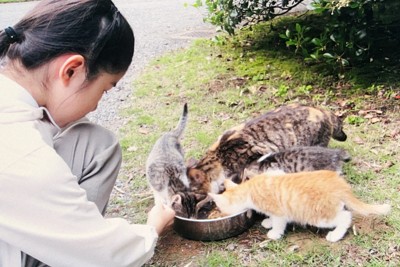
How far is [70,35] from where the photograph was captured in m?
1.50

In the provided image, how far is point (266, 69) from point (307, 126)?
180cm

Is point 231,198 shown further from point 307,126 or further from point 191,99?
point 191,99

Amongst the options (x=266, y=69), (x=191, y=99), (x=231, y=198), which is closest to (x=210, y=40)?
(x=266, y=69)

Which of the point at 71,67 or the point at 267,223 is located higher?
the point at 71,67

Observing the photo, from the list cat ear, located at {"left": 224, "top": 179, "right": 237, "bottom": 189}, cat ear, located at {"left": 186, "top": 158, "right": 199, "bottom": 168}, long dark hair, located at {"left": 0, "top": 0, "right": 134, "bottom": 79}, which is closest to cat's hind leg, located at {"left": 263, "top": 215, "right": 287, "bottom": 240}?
cat ear, located at {"left": 224, "top": 179, "right": 237, "bottom": 189}

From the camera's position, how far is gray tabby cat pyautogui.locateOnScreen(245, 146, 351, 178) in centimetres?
268

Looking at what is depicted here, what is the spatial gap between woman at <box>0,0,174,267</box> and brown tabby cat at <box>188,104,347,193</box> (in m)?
1.29

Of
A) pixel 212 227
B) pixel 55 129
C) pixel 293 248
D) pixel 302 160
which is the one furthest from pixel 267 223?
pixel 55 129

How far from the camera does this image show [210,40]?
20.0ft

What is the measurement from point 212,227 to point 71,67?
123 cm

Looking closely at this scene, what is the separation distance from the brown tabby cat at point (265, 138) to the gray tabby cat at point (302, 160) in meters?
0.20

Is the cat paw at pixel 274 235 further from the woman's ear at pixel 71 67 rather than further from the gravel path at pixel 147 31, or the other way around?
the gravel path at pixel 147 31

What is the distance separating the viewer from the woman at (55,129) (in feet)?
4.25

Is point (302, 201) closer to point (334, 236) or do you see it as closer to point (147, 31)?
point (334, 236)
